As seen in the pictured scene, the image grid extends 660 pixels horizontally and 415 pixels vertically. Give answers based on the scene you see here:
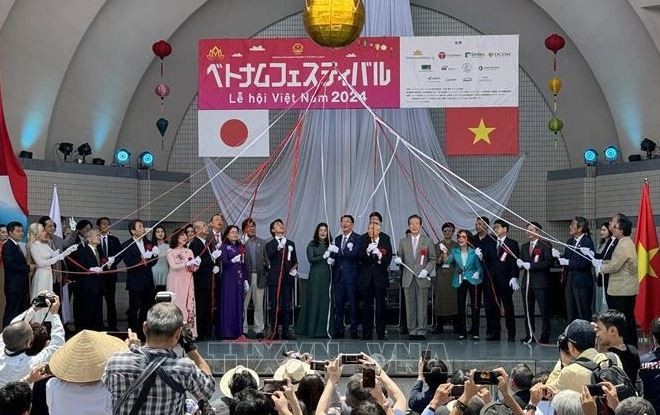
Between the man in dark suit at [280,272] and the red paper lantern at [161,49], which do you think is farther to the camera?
the red paper lantern at [161,49]

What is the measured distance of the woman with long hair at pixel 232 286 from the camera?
12.7m

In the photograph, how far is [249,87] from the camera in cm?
1345

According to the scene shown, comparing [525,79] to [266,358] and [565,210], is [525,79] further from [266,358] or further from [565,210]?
[266,358]

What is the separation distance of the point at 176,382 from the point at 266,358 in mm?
6367

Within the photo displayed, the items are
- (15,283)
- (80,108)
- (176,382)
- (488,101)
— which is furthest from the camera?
(80,108)

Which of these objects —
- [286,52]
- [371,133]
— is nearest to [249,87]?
[286,52]

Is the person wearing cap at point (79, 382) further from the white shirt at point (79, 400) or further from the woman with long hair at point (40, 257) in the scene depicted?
the woman with long hair at point (40, 257)

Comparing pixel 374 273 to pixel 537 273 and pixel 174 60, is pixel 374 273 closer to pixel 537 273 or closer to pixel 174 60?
pixel 537 273

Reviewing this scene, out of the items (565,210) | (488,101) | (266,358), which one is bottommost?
(266,358)

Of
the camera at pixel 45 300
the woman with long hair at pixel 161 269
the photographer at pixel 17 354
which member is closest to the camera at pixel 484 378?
the photographer at pixel 17 354

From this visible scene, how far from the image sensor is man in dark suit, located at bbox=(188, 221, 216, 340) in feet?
41.9

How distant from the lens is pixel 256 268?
13.0 m

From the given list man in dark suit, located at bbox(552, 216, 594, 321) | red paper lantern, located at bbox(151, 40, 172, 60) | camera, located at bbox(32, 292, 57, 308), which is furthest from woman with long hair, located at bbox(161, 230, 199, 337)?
camera, located at bbox(32, 292, 57, 308)

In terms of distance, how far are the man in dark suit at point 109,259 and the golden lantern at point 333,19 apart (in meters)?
3.95
